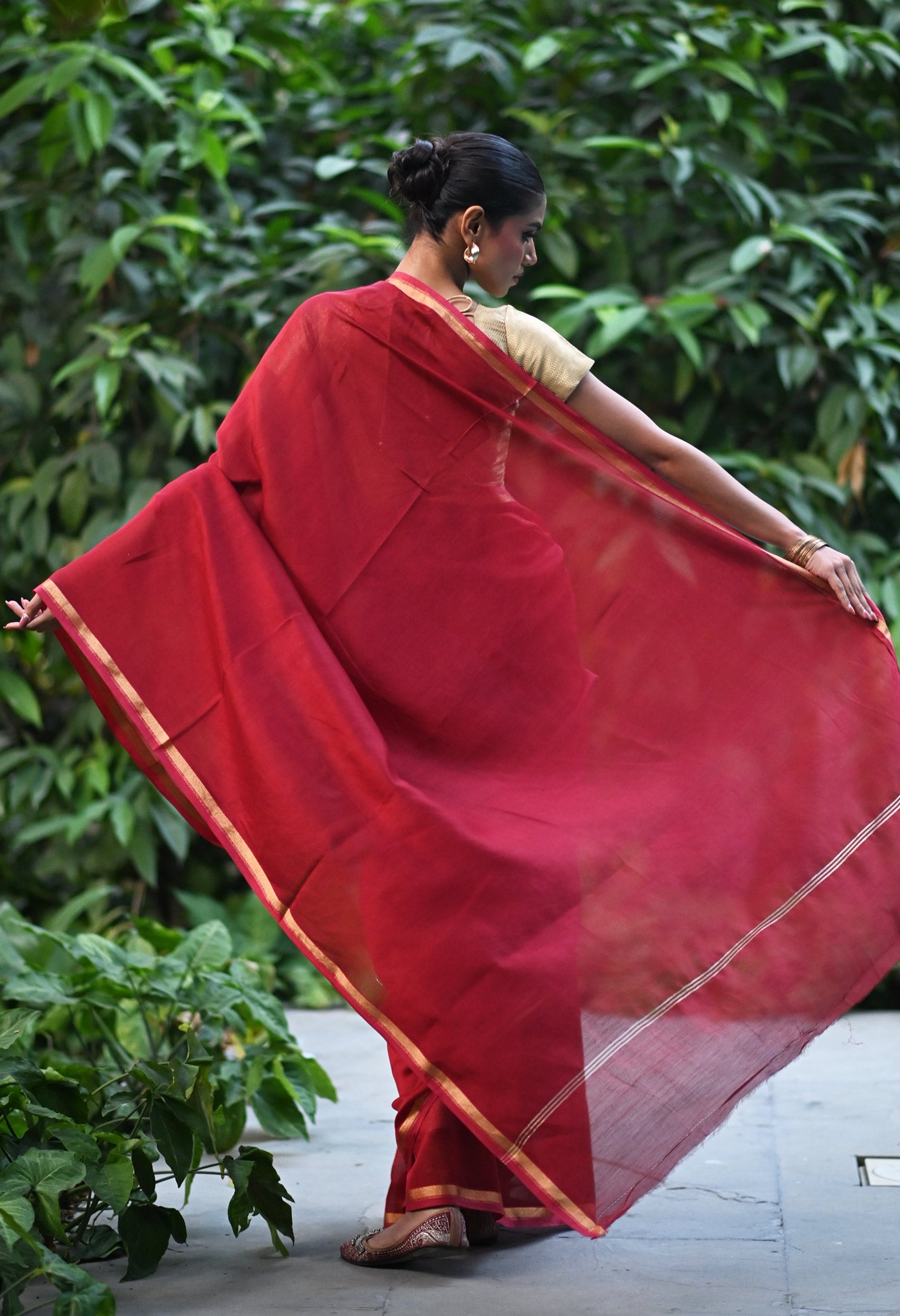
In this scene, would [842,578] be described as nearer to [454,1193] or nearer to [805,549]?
[805,549]

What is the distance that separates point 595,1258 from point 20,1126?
82cm

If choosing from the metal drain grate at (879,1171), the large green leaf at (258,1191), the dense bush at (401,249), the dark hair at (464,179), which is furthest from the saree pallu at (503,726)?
the dense bush at (401,249)

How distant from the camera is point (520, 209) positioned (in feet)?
6.90

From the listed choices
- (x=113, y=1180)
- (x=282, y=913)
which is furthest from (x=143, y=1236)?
(x=282, y=913)

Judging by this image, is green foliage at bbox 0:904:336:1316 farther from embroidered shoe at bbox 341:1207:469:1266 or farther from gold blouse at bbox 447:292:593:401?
gold blouse at bbox 447:292:593:401

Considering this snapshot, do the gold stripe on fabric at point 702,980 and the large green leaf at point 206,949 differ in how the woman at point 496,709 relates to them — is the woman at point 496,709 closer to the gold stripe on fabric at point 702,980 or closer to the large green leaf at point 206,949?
the gold stripe on fabric at point 702,980

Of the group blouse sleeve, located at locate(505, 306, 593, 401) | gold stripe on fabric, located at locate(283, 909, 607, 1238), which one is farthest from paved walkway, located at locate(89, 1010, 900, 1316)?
blouse sleeve, located at locate(505, 306, 593, 401)

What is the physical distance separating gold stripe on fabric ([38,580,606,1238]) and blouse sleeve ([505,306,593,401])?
73 centimetres

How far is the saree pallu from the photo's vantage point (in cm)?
194

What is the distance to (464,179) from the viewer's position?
209 cm

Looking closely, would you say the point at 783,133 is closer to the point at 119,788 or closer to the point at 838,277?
the point at 838,277

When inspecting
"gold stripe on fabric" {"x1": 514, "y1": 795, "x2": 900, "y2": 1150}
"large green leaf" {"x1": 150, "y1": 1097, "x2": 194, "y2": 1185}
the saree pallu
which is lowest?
"large green leaf" {"x1": 150, "y1": 1097, "x2": 194, "y2": 1185}

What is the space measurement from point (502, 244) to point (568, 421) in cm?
27

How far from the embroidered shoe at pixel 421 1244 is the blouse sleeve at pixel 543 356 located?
1.18m
